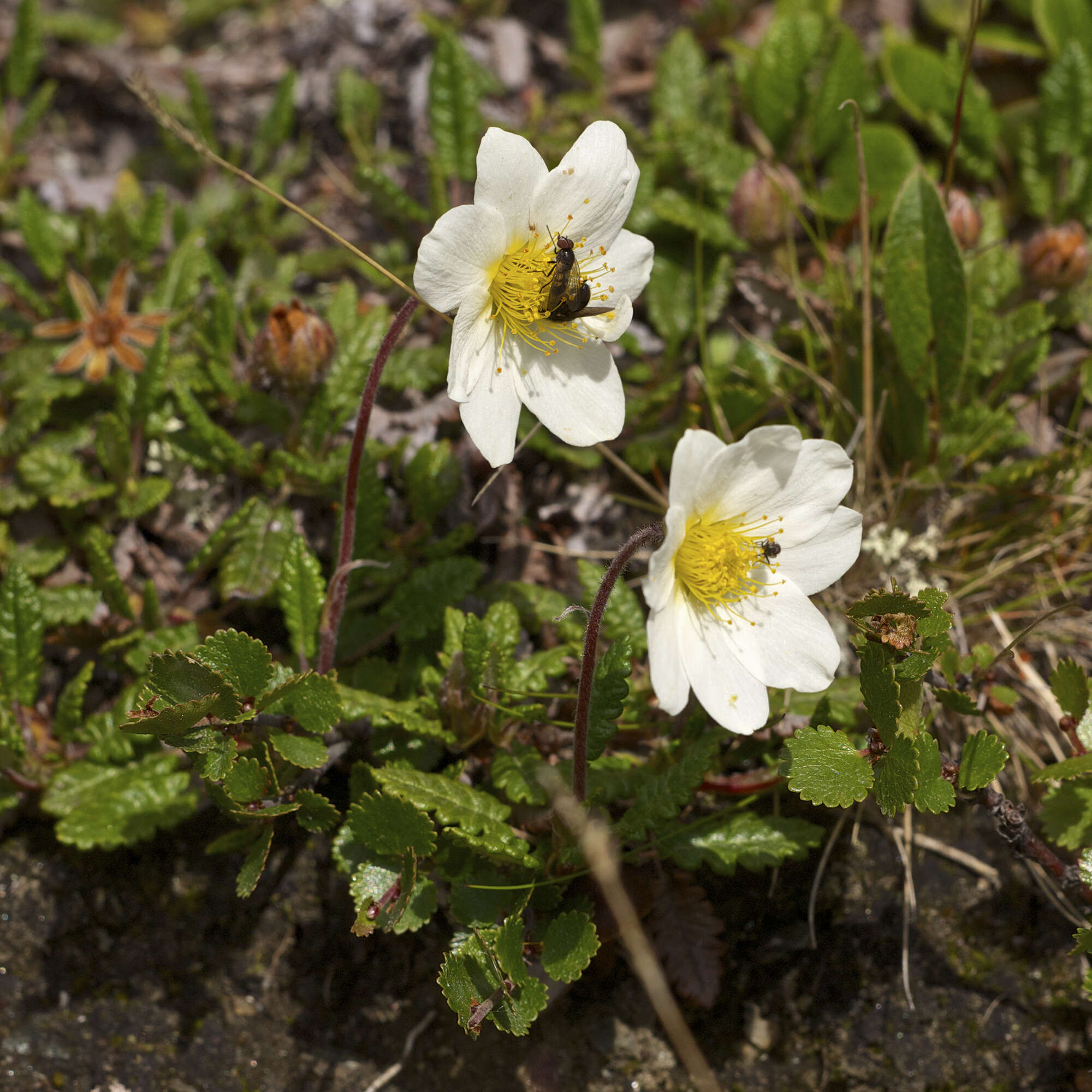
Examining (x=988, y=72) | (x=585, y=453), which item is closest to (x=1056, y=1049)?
(x=585, y=453)

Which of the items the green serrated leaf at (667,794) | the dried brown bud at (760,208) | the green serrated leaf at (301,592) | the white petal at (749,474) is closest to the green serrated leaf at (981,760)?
the green serrated leaf at (667,794)

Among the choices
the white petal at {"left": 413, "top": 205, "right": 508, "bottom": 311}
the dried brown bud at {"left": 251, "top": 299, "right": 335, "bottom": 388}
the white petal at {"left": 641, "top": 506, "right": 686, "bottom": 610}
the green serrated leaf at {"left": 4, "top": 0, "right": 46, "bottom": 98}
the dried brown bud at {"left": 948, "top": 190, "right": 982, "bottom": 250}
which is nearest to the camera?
the white petal at {"left": 641, "top": 506, "right": 686, "bottom": 610}

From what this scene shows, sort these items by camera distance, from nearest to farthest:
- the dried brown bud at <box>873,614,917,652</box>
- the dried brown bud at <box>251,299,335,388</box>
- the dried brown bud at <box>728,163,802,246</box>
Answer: the dried brown bud at <box>873,614,917,652</box>, the dried brown bud at <box>251,299,335,388</box>, the dried brown bud at <box>728,163,802,246</box>

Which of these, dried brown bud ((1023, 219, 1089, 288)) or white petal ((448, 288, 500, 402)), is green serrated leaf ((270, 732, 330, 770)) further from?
dried brown bud ((1023, 219, 1089, 288))

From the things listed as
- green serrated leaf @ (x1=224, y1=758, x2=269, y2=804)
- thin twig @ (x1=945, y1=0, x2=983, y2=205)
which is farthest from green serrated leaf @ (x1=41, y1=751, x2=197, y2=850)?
thin twig @ (x1=945, y1=0, x2=983, y2=205)

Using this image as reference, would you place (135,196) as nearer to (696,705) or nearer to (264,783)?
(264,783)

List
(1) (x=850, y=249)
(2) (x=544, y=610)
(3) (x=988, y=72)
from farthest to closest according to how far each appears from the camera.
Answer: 1. (3) (x=988, y=72)
2. (1) (x=850, y=249)
3. (2) (x=544, y=610)

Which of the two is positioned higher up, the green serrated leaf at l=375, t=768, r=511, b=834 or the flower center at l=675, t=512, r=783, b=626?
the flower center at l=675, t=512, r=783, b=626

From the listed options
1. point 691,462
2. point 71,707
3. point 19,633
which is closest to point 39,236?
point 19,633
